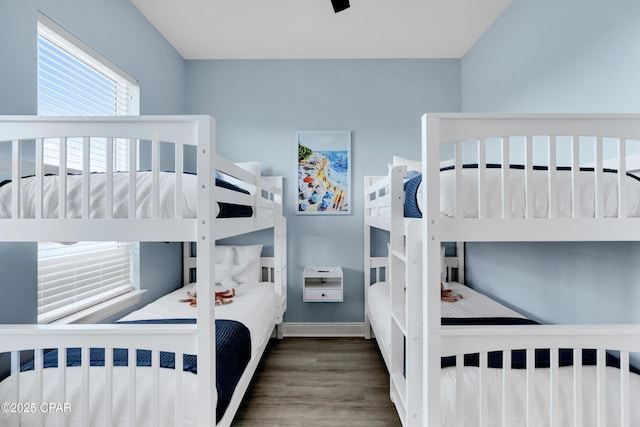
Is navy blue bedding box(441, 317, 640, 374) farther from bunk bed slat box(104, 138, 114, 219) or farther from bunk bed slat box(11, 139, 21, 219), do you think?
bunk bed slat box(11, 139, 21, 219)

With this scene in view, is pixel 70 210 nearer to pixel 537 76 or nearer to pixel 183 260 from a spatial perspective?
pixel 183 260

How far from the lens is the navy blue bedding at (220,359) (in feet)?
4.40

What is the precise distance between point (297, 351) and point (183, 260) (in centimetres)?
130

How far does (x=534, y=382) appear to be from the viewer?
3.80ft

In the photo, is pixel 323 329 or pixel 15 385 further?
pixel 323 329

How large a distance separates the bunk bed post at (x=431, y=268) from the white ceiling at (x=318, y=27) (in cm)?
170

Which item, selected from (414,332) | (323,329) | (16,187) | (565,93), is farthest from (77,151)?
(565,93)

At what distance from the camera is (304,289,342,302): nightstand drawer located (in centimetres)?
291

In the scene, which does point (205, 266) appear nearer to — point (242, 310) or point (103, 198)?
point (103, 198)

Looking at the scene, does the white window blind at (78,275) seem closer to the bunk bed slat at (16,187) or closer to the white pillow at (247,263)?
the bunk bed slat at (16,187)

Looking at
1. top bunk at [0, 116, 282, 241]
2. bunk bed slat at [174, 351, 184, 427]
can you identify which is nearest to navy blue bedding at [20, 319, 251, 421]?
bunk bed slat at [174, 351, 184, 427]

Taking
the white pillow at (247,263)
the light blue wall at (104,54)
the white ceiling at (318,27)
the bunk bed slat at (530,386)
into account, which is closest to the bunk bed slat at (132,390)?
the light blue wall at (104,54)

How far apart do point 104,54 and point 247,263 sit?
1.79 metres

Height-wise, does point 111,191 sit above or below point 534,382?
above
